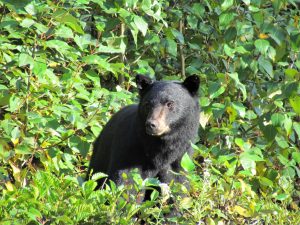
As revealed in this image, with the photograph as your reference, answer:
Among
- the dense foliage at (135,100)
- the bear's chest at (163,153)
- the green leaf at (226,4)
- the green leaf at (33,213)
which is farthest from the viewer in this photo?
the green leaf at (226,4)

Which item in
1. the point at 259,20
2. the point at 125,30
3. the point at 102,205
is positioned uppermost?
the point at 102,205

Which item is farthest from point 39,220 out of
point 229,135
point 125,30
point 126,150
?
point 125,30

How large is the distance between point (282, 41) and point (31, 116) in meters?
2.42

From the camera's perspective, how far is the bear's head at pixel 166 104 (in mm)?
5773

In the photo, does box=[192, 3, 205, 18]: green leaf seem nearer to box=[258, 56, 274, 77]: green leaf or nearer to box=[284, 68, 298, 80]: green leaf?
box=[258, 56, 274, 77]: green leaf

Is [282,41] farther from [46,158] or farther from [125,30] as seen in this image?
[46,158]

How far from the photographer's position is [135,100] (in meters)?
7.46

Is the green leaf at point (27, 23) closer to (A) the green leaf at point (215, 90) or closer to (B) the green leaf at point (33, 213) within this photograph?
(A) the green leaf at point (215, 90)

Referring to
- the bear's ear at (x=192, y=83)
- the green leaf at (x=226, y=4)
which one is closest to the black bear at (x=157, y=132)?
the bear's ear at (x=192, y=83)

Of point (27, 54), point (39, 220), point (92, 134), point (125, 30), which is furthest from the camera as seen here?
point (125, 30)

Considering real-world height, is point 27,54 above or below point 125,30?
above

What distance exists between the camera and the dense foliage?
428 centimetres

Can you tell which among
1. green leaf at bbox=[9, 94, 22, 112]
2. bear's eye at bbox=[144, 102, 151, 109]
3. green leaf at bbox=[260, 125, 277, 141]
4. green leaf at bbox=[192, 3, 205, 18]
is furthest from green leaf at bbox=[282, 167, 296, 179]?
green leaf at bbox=[9, 94, 22, 112]

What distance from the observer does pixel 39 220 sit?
4121 millimetres
